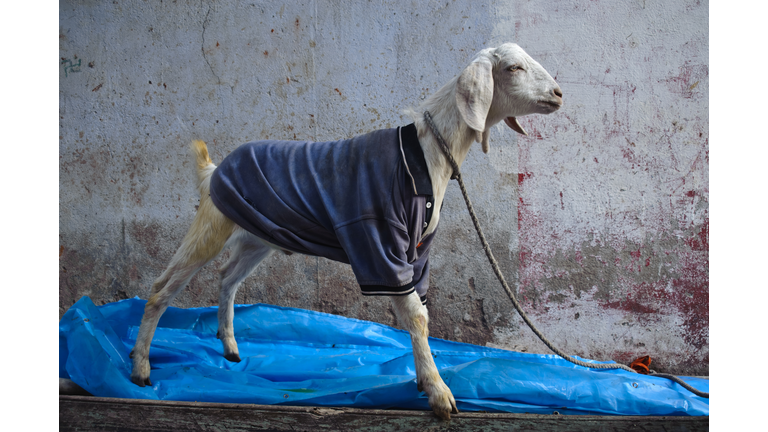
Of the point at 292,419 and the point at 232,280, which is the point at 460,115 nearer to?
the point at 292,419

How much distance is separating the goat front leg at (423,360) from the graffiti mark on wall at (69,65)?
10.1ft

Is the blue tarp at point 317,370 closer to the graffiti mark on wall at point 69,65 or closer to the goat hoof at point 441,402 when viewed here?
the goat hoof at point 441,402

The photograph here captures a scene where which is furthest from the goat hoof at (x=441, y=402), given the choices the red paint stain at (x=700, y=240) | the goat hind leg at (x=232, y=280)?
the red paint stain at (x=700, y=240)

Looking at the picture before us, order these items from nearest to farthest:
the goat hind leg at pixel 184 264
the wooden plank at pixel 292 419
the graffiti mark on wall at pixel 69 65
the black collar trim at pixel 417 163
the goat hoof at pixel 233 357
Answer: the wooden plank at pixel 292 419 < the black collar trim at pixel 417 163 < the goat hind leg at pixel 184 264 < the goat hoof at pixel 233 357 < the graffiti mark on wall at pixel 69 65

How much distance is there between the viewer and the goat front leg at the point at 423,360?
1.63 metres

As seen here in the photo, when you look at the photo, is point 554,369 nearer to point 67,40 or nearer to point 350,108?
point 350,108

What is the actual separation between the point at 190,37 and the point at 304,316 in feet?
6.94

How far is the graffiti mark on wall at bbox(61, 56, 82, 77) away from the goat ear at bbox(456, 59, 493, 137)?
3.03 m

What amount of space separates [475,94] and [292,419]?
1371mm

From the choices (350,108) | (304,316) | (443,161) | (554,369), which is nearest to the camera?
(443,161)

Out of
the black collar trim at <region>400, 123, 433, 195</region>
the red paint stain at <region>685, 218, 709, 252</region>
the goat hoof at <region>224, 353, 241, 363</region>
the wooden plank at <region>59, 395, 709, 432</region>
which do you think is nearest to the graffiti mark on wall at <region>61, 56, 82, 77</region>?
the goat hoof at <region>224, 353, 241, 363</region>

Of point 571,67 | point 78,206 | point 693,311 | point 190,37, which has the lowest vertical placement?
point 693,311

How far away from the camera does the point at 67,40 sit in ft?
10.9

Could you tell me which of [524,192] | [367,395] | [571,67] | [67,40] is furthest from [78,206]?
[571,67]
